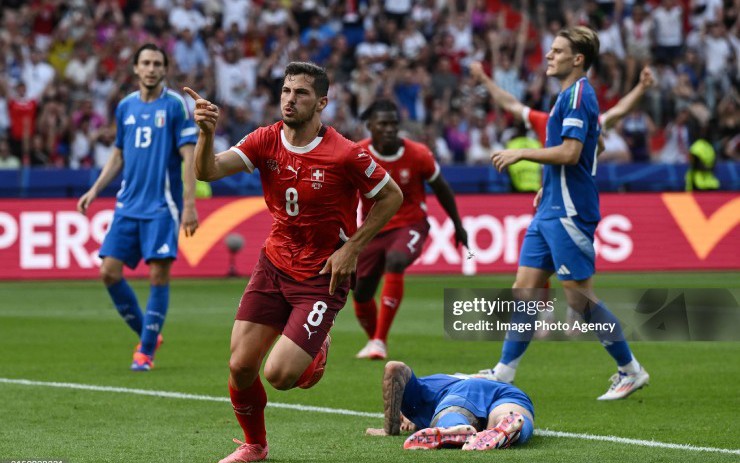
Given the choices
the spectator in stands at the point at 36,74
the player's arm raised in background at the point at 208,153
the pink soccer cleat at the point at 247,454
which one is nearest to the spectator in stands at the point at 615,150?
the spectator in stands at the point at 36,74

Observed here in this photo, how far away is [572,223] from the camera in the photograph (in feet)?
31.0

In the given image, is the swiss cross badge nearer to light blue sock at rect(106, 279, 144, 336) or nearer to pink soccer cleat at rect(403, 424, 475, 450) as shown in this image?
pink soccer cleat at rect(403, 424, 475, 450)

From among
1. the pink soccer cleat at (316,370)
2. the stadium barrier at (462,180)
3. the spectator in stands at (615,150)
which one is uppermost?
the pink soccer cleat at (316,370)

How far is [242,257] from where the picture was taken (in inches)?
832

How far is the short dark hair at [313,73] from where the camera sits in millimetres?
7184

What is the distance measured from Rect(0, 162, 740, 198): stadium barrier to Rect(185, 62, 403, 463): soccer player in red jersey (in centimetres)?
1427

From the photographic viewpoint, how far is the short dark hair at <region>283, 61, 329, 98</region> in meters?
7.18

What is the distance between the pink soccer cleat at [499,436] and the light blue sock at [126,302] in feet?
16.0

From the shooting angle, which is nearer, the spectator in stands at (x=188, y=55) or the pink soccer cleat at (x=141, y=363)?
the pink soccer cleat at (x=141, y=363)

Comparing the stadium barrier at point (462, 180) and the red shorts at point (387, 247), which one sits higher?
the red shorts at point (387, 247)

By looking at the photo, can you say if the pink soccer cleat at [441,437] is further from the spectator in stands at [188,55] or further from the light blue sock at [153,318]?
the spectator in stands at [188,55]

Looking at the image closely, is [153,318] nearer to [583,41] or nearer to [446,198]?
[446,198]

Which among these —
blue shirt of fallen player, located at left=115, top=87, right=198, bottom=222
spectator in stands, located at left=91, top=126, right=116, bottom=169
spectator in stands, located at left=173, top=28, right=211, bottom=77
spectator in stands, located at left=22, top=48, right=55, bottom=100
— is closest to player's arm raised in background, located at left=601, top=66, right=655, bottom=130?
blue shirt of fallen player, located at left=115, top=87, right=198, bottom=222

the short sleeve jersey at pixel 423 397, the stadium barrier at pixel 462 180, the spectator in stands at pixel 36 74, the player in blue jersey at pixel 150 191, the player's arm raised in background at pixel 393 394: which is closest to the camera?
the player's arm raised in background at pixel 393 394
